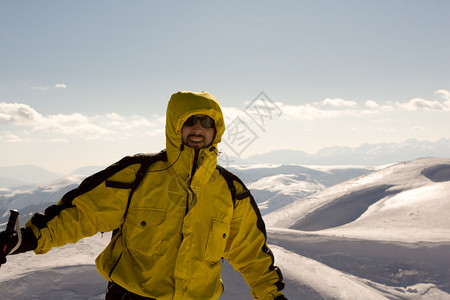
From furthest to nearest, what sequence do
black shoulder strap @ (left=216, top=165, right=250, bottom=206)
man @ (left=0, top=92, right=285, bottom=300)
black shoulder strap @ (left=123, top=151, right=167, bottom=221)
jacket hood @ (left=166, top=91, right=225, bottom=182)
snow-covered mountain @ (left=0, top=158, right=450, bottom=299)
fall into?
1. snow-covered mountain @ (left=0, top=158, right=450, bottom=299)
2. black shoulder strap @ (left=216, top=165, right=250, bottom=206)
3. jacket hood @ (left=166, top=91, right=225, bottom=182)
4. black shoulder strap @ (left=123, top=151, right=167, bottom=221)
5. man @ (left=0, top=92, right=285, bottom=300)

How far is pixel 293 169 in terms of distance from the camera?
16438cm

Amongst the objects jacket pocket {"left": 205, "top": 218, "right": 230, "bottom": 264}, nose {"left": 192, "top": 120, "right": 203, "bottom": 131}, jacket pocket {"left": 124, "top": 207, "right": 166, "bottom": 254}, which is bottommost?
jacket pocket {"left": 205, "top": 218, "right": 230, "bottom": 264}

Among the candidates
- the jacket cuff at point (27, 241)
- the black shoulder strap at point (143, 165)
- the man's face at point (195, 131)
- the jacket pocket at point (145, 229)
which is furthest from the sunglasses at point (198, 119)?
the jacket cuff at point (27, 241)

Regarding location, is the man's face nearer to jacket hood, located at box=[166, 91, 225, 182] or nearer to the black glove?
jacket hood, located at box=[166, 91, 225, 182]

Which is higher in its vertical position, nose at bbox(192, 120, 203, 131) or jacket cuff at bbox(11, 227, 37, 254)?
nose at bbox(192, 120, 203, 131)

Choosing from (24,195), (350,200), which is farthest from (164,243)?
(24,195)

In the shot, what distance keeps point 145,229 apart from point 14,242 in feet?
2.74

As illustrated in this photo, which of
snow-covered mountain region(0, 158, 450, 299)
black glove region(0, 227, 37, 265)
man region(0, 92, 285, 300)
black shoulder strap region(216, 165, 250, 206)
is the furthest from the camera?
snow-covered mountain region(0, 158, 450, 299)

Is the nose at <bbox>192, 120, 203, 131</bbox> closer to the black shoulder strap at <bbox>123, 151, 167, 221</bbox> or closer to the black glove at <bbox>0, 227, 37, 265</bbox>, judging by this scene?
the black shoulder strap at <bbox>123, 151, 167, 221</bbox>

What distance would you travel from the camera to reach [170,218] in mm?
2451

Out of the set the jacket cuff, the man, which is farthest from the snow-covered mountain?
the jacket cuff

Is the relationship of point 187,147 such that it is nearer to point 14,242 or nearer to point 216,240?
point 216,240

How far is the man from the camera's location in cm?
233

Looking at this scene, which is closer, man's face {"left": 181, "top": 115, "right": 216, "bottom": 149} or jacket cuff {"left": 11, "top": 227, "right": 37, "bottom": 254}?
jacket cuff {"left": 11, "top": 227, "right": 37, "bottom": 254}
